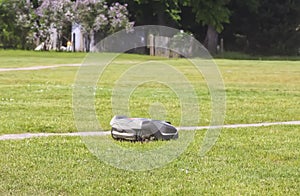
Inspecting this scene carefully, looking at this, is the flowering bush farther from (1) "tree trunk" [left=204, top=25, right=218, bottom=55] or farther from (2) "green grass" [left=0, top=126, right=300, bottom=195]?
(2) "green grass" [left=0, top=126, right=300, bottom=195]

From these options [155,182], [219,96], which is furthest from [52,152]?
[219,96]

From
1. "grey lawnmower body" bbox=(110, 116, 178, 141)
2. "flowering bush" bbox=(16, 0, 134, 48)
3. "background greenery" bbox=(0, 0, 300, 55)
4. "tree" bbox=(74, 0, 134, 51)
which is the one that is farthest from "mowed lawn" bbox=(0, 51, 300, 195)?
"background greenery" bbox=(0, 0, 300, 55)

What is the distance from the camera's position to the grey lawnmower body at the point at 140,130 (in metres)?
8.59

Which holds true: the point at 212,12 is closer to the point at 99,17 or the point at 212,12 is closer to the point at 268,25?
the point at 268,25

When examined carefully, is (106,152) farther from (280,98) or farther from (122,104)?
(280,98)

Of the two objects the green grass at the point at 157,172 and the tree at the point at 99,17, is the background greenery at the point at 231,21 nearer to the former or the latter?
the tree at the point at 99,17

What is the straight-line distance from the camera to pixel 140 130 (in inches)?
339

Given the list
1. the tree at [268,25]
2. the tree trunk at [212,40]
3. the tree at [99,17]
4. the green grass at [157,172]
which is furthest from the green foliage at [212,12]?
Result: the green grass at [157,172]

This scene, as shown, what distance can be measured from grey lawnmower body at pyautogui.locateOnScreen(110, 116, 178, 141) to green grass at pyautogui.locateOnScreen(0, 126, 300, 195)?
419mm

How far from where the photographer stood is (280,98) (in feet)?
54.5

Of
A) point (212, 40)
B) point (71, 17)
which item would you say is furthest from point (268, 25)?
point (71, 17)

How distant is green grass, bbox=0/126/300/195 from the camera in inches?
239

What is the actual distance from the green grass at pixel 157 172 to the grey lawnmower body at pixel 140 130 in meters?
0.42

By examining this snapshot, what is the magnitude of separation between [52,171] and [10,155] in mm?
1037
